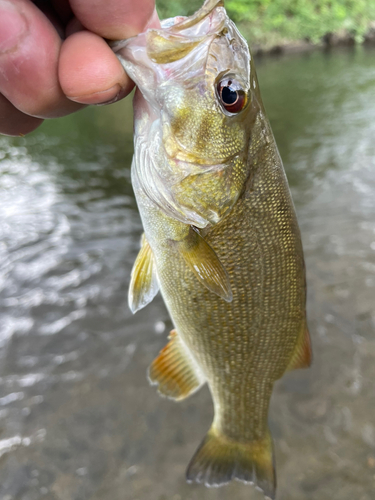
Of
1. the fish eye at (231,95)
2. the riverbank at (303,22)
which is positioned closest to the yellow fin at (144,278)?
the fish eye at (231,95)

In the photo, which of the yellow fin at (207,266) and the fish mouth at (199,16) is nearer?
the fish mouth at (199,16)

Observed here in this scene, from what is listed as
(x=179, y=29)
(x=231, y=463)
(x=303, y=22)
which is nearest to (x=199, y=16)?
(x=179, y=29)

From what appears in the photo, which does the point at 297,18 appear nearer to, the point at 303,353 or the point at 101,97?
the point at 303,353

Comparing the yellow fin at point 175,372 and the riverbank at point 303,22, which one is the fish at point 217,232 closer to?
the yellow fin at point 175,372

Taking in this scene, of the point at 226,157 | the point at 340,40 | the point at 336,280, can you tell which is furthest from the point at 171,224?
the point at 340,40

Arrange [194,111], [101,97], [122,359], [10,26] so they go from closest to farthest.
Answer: [10,26] → [101,97] → [194,111] → [122,359]

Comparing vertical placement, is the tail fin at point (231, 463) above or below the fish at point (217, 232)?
below
